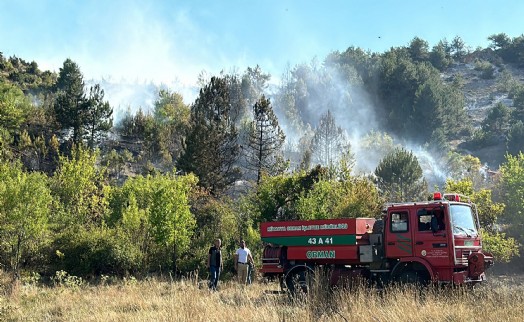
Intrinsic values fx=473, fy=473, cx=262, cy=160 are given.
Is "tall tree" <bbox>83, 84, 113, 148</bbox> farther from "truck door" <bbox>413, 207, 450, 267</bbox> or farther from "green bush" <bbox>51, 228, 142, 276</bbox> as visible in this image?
"truck door" <bbox>413, 207, 450, 267</bbox>

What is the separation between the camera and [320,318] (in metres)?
7.47

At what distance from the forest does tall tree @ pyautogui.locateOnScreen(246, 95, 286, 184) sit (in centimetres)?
A: 13

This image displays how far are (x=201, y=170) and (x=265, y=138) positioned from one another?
8.24 meters

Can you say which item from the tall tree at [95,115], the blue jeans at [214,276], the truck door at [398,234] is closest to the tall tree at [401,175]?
the tall tree at [95,115]

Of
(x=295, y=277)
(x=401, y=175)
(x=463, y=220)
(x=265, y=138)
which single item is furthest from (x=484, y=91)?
(x=295, y=277)

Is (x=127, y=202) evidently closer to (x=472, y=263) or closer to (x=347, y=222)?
(x=347, y=222)

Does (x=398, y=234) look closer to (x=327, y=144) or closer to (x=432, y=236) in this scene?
(x=432, y=236)

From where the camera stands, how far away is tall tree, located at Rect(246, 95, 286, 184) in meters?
43.0

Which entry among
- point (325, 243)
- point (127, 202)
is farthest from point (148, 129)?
point (325, 243)

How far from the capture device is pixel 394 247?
12.9 metres

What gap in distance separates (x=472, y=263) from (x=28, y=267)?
21365 millimetres

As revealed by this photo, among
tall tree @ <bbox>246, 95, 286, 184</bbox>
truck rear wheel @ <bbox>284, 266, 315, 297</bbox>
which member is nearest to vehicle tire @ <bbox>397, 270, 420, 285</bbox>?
truck rear wheel @ <bbox>284, 266, 315, 297</bbox>

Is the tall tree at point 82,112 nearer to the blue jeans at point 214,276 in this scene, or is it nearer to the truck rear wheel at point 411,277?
the blue jeans at point 214,276

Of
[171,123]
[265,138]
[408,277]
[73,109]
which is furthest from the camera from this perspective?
[171,123]
